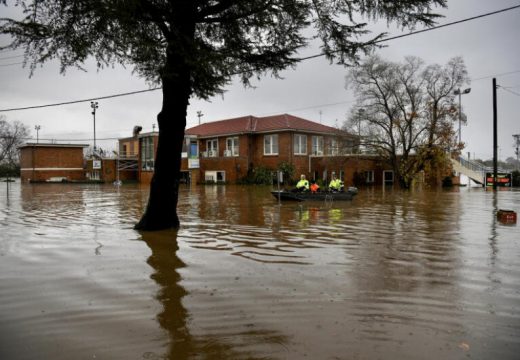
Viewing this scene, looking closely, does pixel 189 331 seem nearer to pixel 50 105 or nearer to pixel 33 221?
pixel 33 221

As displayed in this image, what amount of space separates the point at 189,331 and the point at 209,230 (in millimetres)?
7268

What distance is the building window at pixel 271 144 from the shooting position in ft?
131

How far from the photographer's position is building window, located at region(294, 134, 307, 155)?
39603 millimetres

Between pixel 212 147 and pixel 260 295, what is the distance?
40.7 metres

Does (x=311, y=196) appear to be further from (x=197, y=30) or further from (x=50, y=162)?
(x=50, y=162)

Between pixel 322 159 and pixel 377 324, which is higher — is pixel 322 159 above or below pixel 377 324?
above

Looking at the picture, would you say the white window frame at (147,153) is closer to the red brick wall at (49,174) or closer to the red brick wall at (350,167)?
the red brick wall at (49,174)

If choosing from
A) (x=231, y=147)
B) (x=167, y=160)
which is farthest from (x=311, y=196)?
(x=231, y=147)

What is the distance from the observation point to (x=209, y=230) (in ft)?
37.9

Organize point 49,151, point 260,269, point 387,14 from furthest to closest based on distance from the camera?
point 49,151 < point 387,14 < point 260,269

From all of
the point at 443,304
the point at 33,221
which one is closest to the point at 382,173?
the point at 33,221

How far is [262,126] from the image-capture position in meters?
41.7

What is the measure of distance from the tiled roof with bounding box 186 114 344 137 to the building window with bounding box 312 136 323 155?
89 centimetres

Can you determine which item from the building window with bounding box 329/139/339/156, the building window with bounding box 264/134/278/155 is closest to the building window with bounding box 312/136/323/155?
the building window with bounding box 264/134/278/155
